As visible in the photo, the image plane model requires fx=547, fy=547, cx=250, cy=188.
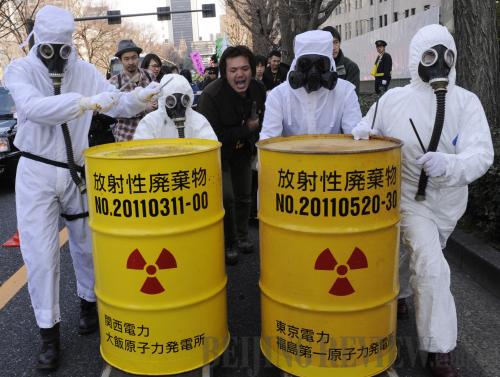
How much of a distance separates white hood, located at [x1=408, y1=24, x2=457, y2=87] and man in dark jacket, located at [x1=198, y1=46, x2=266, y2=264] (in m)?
1.76

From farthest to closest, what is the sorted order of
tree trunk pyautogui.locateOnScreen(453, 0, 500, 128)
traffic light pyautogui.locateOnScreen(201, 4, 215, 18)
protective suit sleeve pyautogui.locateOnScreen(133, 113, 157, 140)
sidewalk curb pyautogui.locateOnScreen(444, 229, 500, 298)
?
traffic light pyautogui.locateOnScreen(201, 4, 215, 18), tree trunk pyautogui.locateOnScreen(453, 0, 500, 128), sidewalk curb pyautogui.locateOnScreen(444, 229, 500, 298), protective suit sleeve pyautogui.locateOnScreen(133, 113, 157, 140)

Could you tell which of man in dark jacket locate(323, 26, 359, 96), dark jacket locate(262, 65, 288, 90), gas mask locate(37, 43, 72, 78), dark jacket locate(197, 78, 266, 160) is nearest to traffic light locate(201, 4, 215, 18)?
dark jacket locate(262, 65, 288, 90)

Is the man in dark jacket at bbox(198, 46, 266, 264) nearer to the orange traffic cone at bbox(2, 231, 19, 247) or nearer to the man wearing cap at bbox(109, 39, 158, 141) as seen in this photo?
the man wearing cap at bbox(109, 39, 158, 141)

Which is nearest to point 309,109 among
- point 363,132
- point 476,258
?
point 363,132

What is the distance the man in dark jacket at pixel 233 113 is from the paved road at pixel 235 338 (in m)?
0.60

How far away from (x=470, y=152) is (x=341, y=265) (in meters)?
0.90

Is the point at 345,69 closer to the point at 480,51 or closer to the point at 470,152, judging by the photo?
the point at 480,51

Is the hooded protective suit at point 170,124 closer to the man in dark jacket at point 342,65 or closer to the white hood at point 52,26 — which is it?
the white hood at point 52,26

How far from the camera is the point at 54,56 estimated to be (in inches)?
121

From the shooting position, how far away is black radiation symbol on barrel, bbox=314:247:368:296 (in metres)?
2.57

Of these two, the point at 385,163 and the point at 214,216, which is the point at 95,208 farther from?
the point at 385,163

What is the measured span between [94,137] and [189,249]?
2.55 meters

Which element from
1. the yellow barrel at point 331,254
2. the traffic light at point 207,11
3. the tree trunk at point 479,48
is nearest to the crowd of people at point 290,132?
the yellow barrel at point 331,254

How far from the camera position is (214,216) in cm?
281
